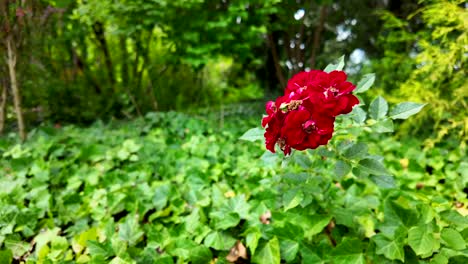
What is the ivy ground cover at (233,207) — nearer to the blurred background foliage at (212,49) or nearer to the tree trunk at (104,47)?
the blurred background foliage at (212,49)

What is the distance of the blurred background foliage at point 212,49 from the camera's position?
7.75ft

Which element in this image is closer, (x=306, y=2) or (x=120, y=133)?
(x=120, y=133)

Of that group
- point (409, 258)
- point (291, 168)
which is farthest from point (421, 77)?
point (409, 258)

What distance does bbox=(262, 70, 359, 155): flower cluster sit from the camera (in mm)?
807

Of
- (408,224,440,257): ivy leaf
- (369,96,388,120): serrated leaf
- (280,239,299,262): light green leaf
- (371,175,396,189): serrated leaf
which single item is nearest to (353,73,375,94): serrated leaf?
(369,96,388,120): serrated leaf

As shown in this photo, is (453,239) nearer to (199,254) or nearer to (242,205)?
(242,205)

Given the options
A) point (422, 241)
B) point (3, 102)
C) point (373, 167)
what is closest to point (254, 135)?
point (373, 167)

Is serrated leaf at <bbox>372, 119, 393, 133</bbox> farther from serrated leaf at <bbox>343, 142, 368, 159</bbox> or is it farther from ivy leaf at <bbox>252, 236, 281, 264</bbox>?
ivy leaf at <bbox>252, 236, 281, 264</bbox>

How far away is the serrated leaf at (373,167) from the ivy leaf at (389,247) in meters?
0.23

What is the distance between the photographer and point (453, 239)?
0.98m

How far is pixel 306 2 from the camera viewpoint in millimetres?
3746

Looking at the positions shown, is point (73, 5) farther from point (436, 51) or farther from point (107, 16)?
point (436, 51)

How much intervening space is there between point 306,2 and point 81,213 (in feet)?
10.9

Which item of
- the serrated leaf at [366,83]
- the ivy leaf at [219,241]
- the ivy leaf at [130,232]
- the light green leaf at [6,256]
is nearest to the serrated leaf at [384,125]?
the serrated leaf at [366,83]
